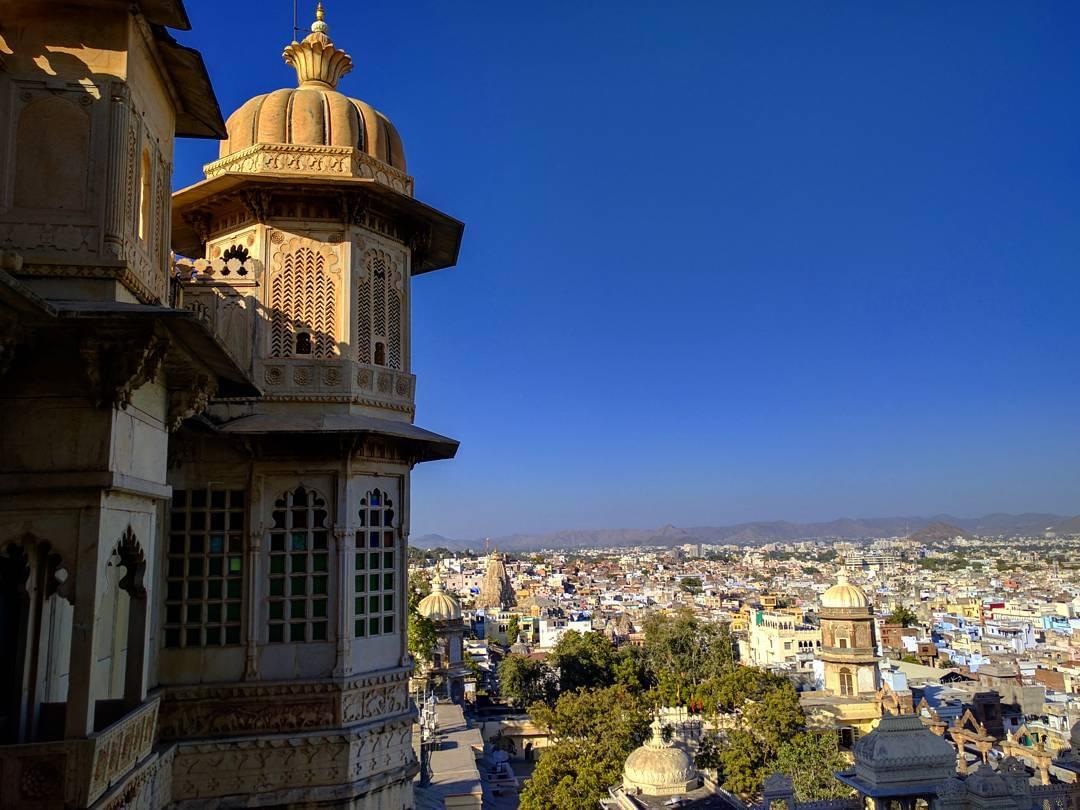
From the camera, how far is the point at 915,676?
4778 centimetres

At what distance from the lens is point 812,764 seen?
77.2 feet

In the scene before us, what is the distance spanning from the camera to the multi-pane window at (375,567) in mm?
9141

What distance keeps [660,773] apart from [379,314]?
14682 millimetres

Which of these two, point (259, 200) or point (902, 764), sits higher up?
point (259, 200)

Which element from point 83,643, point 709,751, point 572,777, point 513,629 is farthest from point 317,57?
point 513,629

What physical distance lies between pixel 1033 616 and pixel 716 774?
75.7 metres

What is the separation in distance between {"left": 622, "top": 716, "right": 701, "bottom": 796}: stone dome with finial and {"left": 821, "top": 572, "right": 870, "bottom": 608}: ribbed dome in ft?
50.2

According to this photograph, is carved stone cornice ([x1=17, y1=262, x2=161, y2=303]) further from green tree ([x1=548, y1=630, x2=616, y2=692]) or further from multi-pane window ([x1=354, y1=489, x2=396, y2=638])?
green tree ([x1=548, y1=630, x2=616, y2=692])

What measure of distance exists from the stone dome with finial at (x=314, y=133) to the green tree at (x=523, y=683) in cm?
3740

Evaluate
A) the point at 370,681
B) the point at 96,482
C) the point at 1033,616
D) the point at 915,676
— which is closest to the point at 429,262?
the point at 370,681

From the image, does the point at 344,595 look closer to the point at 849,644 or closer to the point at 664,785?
the point at 664,785

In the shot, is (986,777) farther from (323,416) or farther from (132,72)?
(132,72)

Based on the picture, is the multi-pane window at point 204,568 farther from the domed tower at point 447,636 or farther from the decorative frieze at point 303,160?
the domed tower at point 447,636

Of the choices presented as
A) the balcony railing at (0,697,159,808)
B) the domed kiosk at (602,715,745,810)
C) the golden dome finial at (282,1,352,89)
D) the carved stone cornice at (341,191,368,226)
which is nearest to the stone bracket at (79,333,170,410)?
the balcony railing at (0,697,159,808)
